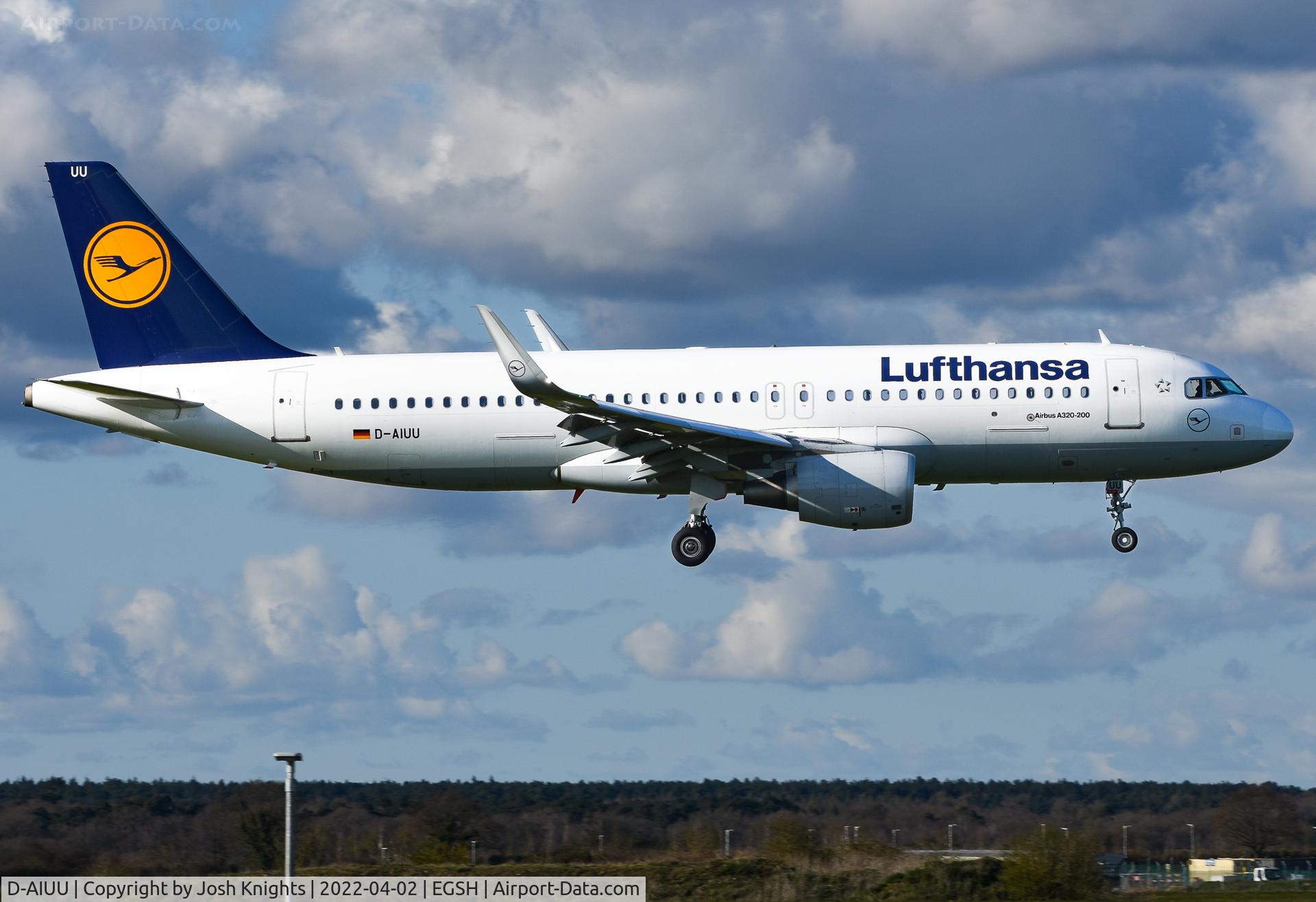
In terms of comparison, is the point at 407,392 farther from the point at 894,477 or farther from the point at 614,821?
the point at 614,821

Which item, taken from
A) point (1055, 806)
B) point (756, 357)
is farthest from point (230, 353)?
point (1055, 806)

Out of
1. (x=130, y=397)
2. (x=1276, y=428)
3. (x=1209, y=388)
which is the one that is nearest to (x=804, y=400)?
(x=1209, y=388)

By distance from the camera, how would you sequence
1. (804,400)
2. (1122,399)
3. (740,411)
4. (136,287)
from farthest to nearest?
1. (136,287)
2. (740,411)
3. (804,400)
4. (1122,399)

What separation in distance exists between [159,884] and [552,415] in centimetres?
1511

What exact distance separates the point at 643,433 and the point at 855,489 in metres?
5.40

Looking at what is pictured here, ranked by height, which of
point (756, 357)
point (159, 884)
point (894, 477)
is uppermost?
point (756, 357)

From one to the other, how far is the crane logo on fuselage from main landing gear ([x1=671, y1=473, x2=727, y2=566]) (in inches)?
206

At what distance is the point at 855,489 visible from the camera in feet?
152

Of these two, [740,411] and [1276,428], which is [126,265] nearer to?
[740,411]

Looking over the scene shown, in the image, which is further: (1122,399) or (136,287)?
(136,287)

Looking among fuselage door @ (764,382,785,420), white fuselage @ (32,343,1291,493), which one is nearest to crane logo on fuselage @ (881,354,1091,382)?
white fuselage @ (32,343,1291,493)

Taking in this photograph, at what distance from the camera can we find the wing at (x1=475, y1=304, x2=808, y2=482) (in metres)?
43.6

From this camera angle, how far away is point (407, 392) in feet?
162

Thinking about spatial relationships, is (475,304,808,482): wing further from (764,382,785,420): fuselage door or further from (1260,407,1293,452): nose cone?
(1260,407,1293,452): nose cone
